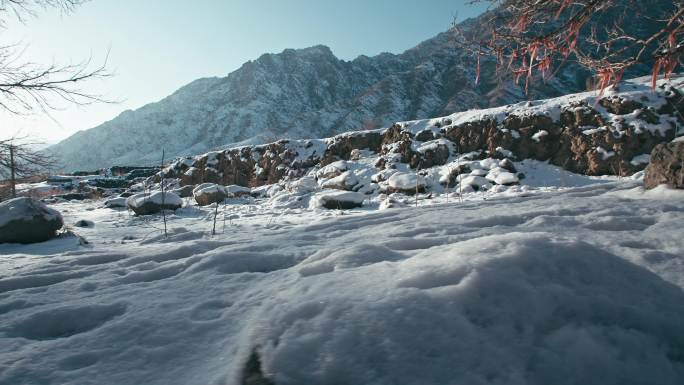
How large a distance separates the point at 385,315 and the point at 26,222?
536 cm

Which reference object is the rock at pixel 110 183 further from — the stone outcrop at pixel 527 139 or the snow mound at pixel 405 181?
the snow mound at pixel 405 181

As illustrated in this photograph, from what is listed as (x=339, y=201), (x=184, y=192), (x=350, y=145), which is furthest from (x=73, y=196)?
(x=339, y=201)

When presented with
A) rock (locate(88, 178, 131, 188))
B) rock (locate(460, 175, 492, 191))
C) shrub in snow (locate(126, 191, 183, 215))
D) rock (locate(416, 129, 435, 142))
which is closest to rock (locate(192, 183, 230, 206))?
shrub in snow (locate(126, 191, 183, 215))

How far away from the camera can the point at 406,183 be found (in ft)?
27.5

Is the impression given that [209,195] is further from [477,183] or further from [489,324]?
[489,324]

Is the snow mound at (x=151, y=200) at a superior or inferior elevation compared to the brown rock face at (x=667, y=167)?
inferior

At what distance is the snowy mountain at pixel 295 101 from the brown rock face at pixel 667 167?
4737 centimetres

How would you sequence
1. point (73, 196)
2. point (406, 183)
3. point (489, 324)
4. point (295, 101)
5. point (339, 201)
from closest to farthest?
point (489, 324)
point (339, 201)
point (406, 183)
point (73, 196)
point (295, 101)

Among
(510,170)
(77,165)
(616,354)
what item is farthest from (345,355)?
(77,165)

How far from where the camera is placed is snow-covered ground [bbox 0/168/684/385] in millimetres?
820

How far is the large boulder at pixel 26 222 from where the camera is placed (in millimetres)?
4215

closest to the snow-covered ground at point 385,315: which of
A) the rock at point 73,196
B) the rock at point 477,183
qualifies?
the rock at point 477,183

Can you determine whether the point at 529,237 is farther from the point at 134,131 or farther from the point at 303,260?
the point at 134,131

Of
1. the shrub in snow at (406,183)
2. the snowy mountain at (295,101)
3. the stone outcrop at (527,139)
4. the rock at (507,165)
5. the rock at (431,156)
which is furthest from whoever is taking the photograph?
the snowy mountain at (295,101)
